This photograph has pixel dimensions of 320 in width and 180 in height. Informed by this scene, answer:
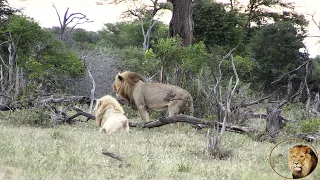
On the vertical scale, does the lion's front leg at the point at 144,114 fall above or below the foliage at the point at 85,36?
below

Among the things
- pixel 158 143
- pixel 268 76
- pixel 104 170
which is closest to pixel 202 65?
pixel 158 143

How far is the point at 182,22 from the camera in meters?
17.6

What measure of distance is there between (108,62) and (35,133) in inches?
627

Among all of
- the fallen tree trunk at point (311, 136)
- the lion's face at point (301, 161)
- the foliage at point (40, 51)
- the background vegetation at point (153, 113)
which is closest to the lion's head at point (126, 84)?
the background vegetation at point (153, 113)

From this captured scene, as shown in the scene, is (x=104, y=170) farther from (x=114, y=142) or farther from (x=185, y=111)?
(x=185, y=111)

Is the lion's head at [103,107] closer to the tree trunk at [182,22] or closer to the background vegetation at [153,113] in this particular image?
A: the background vegetation at [153,113]

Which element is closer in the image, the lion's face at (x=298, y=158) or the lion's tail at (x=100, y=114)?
the lion's face at (x=298, y=158)

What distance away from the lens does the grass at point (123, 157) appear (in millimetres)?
6613

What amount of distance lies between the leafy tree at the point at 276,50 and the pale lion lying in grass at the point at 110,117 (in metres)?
21.7

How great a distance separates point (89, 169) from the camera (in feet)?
22.4

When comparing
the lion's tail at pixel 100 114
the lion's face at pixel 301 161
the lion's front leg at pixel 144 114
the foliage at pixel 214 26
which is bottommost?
the lion's front leg at pixel 144 114

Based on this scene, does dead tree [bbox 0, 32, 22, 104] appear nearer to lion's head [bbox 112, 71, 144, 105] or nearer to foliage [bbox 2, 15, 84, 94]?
foliage [bbox 2, 15, 84, 94]

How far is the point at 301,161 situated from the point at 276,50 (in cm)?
2822

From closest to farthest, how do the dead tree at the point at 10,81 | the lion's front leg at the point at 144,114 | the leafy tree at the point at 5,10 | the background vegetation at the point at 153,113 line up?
the background vegetation at the point at 153,113, the lion's front leg at the point at 144,114, the dead tree at the point at 10,81, the leafy tree at the point at 5,10
